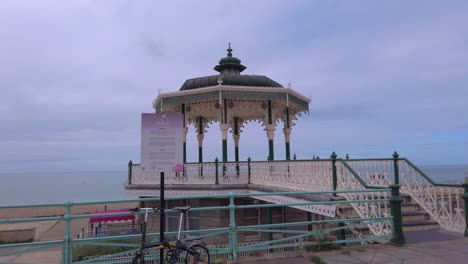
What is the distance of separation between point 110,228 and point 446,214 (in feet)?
61.9

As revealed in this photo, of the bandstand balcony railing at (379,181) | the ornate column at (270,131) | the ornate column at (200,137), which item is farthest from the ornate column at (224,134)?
the ornate column at (200,137)

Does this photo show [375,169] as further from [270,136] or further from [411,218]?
[270,136]

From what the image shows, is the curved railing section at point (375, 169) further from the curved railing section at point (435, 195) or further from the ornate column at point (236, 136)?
the ornate column at point (236, 136)

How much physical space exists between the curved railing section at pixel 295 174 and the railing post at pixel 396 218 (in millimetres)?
2808

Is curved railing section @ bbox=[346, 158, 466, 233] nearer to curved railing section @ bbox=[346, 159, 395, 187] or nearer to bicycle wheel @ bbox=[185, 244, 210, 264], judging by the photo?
curved railing section @ bbox=[346, 159, 395, 187]

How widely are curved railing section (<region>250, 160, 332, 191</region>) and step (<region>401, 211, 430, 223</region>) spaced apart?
1893 mm

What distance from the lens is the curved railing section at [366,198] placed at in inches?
249

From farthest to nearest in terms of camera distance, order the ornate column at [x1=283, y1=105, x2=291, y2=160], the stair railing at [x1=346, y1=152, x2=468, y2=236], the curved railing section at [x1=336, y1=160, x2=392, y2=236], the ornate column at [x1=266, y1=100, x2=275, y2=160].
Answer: the ornate column at [x1=283, y1=105, x2=291, y2=160] < the ornate column at [x1=266, y1=100, x2=275, y2=160] < the stair railing at [x1=346, y1=152, x2=468, y2=236] < the curved railing section at [x1=336, y1=160, x2=392, y2=236]

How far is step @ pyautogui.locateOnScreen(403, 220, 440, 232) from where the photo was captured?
284 inches

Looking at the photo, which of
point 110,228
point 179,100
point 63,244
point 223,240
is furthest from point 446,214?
point 110,228

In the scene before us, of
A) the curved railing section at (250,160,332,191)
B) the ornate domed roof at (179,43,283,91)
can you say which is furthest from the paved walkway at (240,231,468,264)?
the ornate domed roof at (179,43,283,91)

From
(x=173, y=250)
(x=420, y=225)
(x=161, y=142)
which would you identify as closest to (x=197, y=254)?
(x=173, y=250)

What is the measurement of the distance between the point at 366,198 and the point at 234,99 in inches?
367

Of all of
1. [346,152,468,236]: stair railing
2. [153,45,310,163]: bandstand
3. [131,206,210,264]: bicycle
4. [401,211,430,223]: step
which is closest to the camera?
[131,206,210,264]: bicycle
